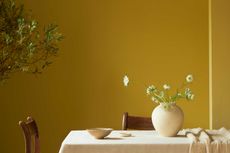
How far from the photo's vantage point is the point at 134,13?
3988 mm

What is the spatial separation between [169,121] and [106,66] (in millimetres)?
1462

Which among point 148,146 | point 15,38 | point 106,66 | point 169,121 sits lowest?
point 148,146

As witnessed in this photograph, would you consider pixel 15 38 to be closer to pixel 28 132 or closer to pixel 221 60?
pixel 28 132

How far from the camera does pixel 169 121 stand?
263cm

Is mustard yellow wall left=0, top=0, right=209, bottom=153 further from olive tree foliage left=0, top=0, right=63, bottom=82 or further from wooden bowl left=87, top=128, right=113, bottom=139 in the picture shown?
wooden bowl left=87, top=128, right=113, bottom=139

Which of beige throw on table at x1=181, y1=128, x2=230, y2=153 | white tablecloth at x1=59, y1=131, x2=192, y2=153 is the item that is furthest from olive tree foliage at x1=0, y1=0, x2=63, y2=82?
beige throw on table at x1=181, y1=128, x2=230, y2=153

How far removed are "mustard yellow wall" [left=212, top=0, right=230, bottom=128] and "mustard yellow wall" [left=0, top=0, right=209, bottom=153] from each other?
39 cm

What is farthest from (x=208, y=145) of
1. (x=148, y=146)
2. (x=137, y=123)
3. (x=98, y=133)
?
(x=137, y=123)

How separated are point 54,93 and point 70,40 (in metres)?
0.53

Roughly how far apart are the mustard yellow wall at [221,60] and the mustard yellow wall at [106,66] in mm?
392

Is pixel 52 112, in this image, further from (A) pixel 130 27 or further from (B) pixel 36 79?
(A) pixel 130 27

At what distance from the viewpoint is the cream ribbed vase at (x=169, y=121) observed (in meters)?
2.64

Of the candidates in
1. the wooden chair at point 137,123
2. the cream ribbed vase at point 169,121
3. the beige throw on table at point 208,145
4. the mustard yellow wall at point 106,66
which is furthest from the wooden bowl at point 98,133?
the mustard yellow wall at point 106,66

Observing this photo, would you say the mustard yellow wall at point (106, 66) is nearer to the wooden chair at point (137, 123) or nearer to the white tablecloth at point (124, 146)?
the wooden chair at point (137, 123)
